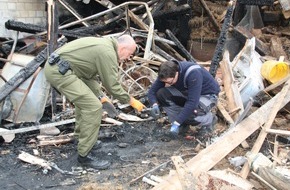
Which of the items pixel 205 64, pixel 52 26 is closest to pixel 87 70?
pixel 52 26

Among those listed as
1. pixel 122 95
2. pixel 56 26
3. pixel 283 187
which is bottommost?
pixel 283 187

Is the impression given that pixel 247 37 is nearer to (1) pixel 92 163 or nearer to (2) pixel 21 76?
(2) pixel 21 76

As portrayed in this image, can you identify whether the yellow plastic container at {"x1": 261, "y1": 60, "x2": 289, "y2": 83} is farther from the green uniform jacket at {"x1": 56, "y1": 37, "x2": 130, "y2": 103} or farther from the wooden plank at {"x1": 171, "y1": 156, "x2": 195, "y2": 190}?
the wooden plank at {"x1": 171, "y1": 156, "x2": 195, "y2": 190}

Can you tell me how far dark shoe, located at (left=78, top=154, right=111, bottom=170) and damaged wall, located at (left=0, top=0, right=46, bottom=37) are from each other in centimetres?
519

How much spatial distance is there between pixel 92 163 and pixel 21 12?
217 inches

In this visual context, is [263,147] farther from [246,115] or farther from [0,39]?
[0,39]

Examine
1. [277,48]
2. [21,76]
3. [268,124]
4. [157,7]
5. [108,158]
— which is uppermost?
[157,7]

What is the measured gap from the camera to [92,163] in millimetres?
4754

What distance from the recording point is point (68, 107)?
648cm

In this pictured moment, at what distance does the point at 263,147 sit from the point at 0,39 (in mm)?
6417

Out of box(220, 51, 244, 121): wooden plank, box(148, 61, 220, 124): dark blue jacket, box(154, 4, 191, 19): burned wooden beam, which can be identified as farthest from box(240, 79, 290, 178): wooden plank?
box(154, 4, 191, 19): burned wooden beam

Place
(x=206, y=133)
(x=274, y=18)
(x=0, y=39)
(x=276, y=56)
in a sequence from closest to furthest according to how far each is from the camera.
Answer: (x=206, y=133) < (x=276, y=56) < (x=0, y=39) < (x=274, y=18)

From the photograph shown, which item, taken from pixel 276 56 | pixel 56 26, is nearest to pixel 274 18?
pixel 276 56

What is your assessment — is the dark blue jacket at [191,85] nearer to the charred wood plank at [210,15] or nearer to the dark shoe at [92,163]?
the dark shoe at [92,163]
